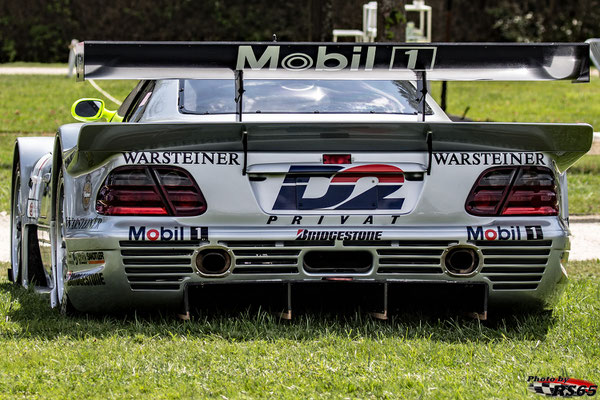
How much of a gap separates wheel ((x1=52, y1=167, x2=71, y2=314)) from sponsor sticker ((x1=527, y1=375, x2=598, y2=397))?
2.19m

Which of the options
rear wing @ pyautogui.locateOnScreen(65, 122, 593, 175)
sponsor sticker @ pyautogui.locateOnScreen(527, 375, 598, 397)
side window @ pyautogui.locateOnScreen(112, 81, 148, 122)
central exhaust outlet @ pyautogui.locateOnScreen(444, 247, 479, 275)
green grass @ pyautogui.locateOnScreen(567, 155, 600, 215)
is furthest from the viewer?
green grass @ pyautogui.locateOnScreen(567, 155, 600, 215)

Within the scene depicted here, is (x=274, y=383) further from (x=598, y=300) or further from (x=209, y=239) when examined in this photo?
(x=598, y=300)

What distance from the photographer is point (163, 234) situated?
4.64m

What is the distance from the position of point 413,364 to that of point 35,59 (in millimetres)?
28487

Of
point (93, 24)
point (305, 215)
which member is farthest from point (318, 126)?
point (93, 24)

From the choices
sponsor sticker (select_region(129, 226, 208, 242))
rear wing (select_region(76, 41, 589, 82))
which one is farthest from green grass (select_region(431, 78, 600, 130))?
sponsor sticker (select_region(129, 226, 208, 242))

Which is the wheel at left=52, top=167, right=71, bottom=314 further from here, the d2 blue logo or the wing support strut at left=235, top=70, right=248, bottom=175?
the d2 blue logo

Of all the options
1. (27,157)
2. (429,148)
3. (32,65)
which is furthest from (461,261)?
(32,65)

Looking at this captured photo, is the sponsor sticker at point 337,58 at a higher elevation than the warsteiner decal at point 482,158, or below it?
higher

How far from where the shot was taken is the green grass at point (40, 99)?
17156 mm

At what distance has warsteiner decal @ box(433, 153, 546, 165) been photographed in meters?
4.75

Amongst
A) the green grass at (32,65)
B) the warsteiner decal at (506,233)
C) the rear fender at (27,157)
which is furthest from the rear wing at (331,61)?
the green grass at (32,65)

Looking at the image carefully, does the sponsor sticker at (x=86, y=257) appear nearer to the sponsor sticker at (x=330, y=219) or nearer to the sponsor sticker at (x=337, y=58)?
the sponsor sticker at (x=330, y=219)

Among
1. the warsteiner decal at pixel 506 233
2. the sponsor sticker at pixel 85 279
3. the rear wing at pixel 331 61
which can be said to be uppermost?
the rear wing at pixel 331 61
